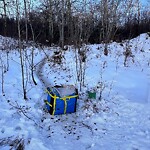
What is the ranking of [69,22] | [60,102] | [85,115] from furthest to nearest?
[69,22]
[85,115]
[60,102]

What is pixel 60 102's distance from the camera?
19.4 ft

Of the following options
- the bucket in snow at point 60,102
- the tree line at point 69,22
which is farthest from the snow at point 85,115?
the tree line at point 69,22

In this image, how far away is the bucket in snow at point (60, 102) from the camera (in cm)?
587

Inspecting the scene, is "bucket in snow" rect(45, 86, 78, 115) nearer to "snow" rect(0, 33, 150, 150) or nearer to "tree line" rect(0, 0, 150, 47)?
"snow" rect(0, 33, 150, 150)

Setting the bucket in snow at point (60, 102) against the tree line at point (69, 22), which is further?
the tree line at point (69, 22)

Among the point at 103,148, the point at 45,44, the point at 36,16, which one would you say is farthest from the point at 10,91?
the point at 36,16

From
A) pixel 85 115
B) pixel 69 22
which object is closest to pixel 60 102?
pixel 85 115

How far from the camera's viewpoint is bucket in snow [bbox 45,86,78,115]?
5867mm

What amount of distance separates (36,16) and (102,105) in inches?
761

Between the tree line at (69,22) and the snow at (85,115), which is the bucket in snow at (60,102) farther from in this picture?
the tree line at (69,22)

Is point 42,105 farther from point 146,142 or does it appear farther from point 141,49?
point 141,49

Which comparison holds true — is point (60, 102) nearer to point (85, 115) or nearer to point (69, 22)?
point (85, 115)

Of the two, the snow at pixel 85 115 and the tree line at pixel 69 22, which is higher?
the tree line at pixel 69 22

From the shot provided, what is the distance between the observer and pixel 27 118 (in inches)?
219
